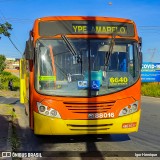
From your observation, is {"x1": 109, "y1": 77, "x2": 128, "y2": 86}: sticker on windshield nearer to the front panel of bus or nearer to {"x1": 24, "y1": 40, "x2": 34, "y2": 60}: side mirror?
the front panel of bus

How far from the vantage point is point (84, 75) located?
8.75 metres

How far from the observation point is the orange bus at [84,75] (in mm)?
8445

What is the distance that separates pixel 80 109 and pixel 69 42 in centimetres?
164

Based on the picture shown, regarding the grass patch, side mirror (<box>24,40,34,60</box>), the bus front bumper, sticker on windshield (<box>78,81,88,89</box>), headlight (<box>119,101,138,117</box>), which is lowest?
the grass patch

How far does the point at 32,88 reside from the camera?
8.70 metres

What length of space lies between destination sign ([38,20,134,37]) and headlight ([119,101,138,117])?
173 cm

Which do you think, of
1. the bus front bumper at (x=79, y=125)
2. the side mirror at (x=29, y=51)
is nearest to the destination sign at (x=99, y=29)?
the side mirror at (x=29, y=51)

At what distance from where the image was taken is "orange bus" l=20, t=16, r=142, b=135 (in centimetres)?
845

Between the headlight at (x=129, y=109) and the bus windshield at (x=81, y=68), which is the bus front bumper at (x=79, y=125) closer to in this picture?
the headlight at (x=129, y=109)

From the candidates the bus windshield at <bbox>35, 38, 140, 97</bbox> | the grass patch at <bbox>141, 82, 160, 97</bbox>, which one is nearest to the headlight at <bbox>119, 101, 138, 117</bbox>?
the bus windshield at <bbox>35, 38, 140, 97</bbox>

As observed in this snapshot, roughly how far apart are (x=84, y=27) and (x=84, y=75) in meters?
1.20

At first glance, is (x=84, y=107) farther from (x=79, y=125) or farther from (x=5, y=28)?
(x=5, y=28)

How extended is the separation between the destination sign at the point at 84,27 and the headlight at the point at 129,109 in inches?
68.2

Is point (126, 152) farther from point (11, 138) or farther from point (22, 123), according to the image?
point (22, 123)
